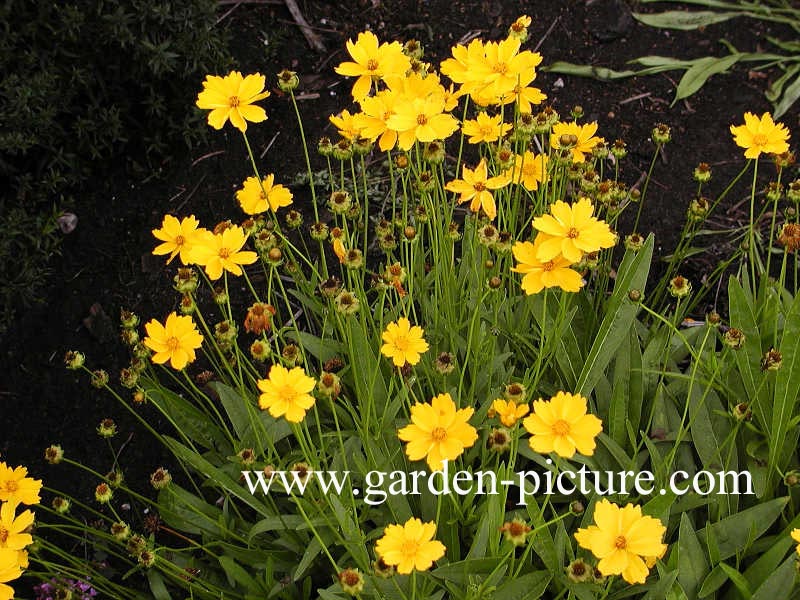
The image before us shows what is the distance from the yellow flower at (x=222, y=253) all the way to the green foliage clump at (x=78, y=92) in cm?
135

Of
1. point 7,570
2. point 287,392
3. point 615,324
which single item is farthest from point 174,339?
point 615,324

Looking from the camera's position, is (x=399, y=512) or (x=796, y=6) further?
(x=796, y=6)

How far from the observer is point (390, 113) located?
65.6 inches

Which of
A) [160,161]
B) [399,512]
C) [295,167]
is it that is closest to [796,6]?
[295,167]

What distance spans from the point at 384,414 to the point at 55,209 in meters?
Result: 1.59

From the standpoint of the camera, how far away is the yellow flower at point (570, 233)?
143 centimetres

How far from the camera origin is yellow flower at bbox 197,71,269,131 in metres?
1.65

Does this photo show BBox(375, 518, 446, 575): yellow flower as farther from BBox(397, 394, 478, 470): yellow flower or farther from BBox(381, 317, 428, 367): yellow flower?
BBox(381, 317, 428, 367): yellow flower

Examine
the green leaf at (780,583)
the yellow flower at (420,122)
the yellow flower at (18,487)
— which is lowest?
the green leaf at (780,583)

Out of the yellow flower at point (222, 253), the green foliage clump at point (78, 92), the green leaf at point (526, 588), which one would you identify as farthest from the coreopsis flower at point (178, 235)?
the green foliage clump at point (78, 92)

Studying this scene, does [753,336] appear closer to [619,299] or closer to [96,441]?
[619,299]

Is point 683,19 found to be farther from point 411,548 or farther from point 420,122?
point 411,548

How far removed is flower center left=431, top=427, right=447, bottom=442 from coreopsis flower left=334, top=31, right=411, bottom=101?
2.36 feet

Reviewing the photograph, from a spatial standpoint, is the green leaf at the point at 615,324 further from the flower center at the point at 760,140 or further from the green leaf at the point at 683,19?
the green leaf at the point at 683,19
